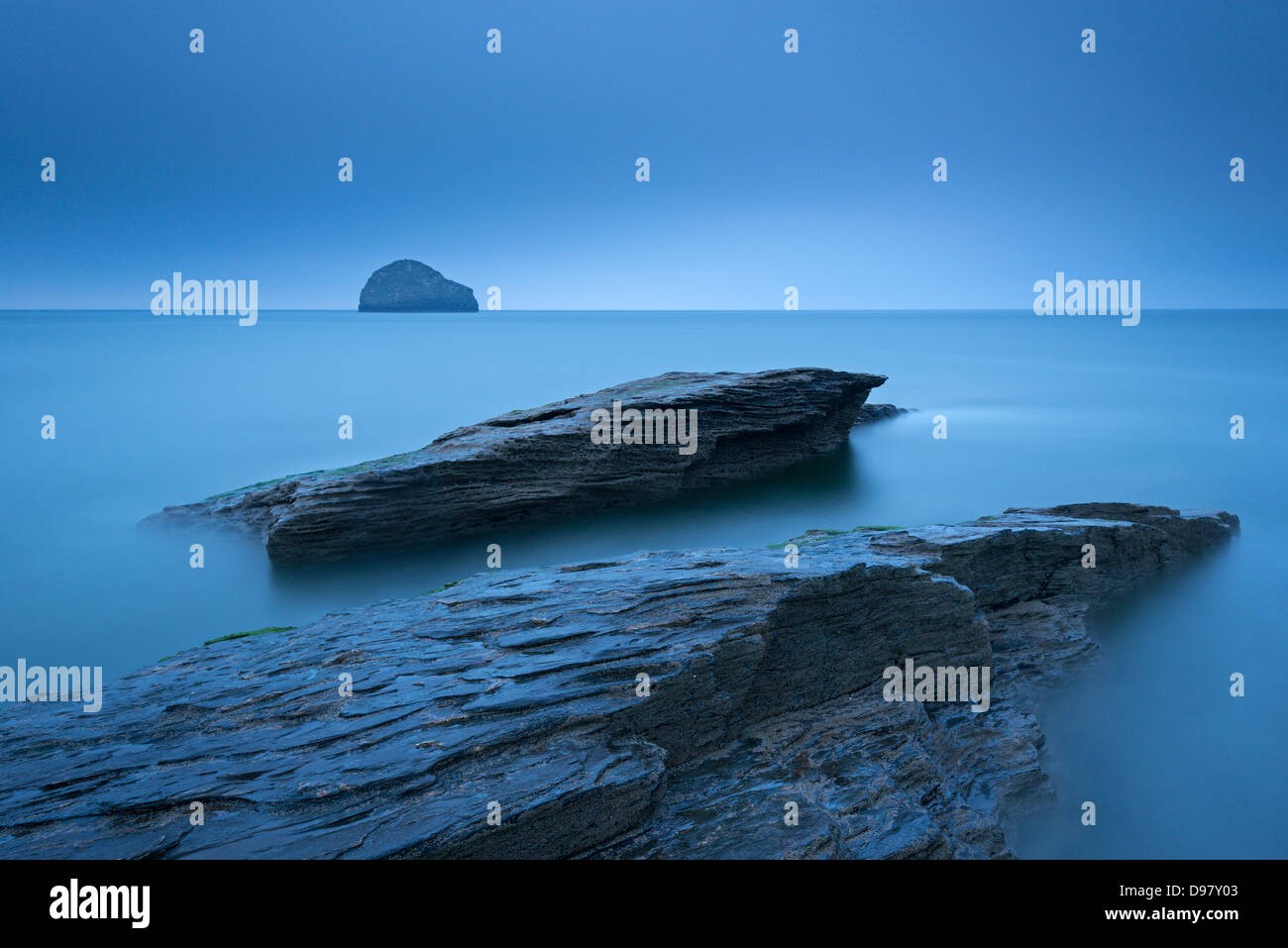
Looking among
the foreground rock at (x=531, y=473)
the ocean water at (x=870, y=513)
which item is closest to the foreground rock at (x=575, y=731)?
the ocean water at (x=870, y=513)

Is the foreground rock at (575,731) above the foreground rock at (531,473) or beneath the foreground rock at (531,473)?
beneath

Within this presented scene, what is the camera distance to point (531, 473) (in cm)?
2558

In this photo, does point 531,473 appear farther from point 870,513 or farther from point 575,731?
point 575,731

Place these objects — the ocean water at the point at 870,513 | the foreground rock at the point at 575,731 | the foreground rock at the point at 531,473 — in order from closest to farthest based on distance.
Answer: the foreground rock at the point at 575,731 → the ocean water at the point at 870,513 → the foreground rock at the point at 531,473

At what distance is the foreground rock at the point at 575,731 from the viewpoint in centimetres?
858

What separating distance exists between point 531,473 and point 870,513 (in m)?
12.0

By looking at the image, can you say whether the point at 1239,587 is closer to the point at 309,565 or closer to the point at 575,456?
the point at 575,456

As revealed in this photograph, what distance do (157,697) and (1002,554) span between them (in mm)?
16210

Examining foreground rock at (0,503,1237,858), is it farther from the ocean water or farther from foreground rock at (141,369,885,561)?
foreground rock at (141,369,885,561)

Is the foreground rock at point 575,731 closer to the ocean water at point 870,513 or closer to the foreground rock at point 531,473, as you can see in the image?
the ocean water at point 870,513

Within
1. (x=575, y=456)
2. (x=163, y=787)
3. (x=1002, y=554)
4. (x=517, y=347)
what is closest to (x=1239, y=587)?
(x=1002, y=554)

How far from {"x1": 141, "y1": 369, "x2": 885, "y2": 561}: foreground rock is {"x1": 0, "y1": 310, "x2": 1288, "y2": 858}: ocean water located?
84 cm

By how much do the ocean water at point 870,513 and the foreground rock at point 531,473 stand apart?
838 millimetres

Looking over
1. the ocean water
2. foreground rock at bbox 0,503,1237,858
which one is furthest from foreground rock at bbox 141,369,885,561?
foreground rock at bbox 0,503,1237,858
